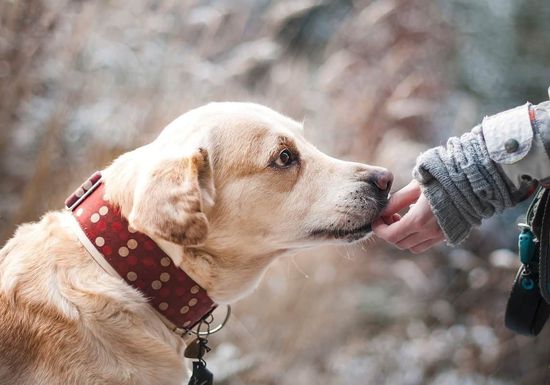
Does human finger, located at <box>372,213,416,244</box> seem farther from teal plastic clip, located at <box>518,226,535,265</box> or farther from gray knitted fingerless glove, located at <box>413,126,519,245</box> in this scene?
teal plastic clip, located at <box>518,226,535,265</box>

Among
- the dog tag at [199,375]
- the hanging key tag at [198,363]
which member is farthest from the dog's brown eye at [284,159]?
the dog tag at [199,375]

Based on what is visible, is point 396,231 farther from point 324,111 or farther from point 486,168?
point 324,111

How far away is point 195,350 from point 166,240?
47 cm

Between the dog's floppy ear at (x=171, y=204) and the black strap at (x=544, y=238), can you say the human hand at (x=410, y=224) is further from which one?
the dog's floppy ear at (x=171, y=204)

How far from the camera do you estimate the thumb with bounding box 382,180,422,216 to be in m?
1.77

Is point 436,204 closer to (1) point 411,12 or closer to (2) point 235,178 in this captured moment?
(2) point 235,178

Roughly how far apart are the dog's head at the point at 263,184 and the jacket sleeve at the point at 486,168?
0.22 meters

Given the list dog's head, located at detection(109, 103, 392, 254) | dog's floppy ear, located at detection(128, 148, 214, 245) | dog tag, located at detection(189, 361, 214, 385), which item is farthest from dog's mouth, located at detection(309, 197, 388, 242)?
dog tag, located at detection(189, 361, 214, 385)

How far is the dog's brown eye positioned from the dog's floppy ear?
0.92 feet

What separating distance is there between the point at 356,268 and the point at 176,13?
1.54m

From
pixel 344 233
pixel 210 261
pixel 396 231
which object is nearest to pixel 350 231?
pixel 344 233

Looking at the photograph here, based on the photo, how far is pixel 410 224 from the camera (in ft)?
5.43

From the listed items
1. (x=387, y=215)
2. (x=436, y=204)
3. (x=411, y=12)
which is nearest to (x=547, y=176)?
(x=436, y=204)

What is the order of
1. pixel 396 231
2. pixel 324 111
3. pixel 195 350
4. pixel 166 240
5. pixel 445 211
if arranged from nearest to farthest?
pixel 166 240 → pixel 445 211 → pixel 396 231 → pixel 195 350 → pixel 324 111
